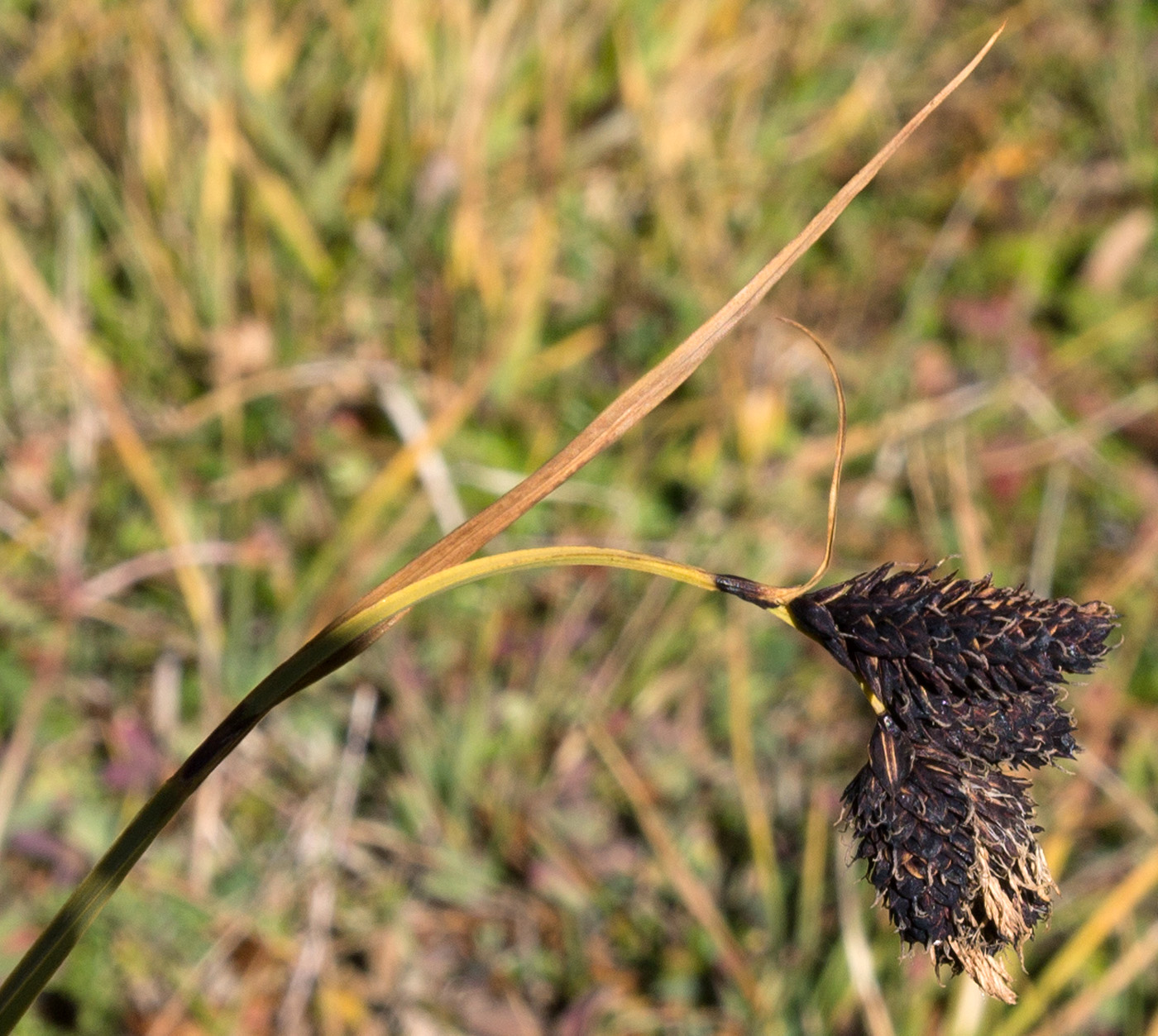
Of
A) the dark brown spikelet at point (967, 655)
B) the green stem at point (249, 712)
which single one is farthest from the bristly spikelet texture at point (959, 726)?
the green stem at point (249, 712)

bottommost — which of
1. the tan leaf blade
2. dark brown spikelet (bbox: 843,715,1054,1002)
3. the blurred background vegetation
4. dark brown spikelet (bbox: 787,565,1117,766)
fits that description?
the blurred background vegetation

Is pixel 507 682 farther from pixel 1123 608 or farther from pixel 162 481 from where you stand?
pixel 1123 608

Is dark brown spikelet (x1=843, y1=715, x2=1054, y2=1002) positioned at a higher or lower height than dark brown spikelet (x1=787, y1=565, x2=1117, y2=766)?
lower

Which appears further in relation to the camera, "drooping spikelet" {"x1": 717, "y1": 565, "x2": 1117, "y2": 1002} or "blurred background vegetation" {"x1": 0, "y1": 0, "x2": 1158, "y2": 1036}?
"blurred background vegetation" {"x1": 0, "y1": 0, "x2": 1158, "y2": 1036}

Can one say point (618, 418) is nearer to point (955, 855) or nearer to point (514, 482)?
point (955, 855)

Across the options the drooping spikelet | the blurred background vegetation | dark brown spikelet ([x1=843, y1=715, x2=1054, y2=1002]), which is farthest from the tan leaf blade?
the blurred background vegetation

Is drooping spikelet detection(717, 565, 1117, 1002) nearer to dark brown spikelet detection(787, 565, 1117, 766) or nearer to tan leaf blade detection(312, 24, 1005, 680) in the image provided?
dark brown spikelet detection(787, 565, 1117, 766)
